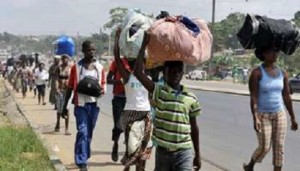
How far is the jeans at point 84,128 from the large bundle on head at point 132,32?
6.25 ft

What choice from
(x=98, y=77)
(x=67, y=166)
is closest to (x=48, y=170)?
(x=67, y=166)

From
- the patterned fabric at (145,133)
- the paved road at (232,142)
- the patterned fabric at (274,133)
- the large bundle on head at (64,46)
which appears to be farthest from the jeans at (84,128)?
the large bundle on head at (64,46)

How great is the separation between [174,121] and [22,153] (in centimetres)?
517

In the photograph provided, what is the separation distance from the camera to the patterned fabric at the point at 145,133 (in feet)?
23.0

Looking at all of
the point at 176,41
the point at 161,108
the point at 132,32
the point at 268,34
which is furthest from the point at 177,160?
the point at 268,34

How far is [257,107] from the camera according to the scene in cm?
746

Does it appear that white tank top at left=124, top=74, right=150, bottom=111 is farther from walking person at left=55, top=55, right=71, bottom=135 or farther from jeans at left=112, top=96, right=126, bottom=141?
walking person at left=55, top=55, right=71, bottom=135

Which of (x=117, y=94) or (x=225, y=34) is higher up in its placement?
(x=225, y=34)

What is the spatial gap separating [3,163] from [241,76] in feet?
176

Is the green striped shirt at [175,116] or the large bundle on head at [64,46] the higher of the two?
the large bundle on head at [64,46]

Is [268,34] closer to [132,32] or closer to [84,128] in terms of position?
[132,32]

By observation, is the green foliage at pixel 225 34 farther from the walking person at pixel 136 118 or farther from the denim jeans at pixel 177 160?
the denim jeans at pixel 177 160

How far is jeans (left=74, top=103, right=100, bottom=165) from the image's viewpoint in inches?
321

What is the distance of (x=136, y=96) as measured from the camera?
24.8 feet
